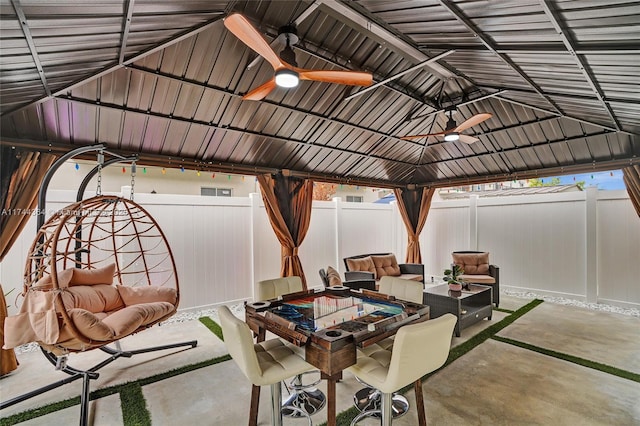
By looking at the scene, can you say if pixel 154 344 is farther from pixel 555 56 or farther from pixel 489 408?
pixel 555 56

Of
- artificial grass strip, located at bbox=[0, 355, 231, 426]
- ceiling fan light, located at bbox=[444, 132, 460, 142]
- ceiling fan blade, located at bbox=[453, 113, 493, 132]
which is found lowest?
artificial grass strip, located at bbox=[0, 355, 231, 426]

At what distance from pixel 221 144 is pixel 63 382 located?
3.37 m

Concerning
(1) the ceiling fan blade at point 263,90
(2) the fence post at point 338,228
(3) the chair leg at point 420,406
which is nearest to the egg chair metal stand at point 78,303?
(1) the ceiling fan blade at point 263,90

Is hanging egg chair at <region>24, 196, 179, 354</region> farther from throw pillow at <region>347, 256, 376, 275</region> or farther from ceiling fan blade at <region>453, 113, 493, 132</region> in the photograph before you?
ceiling fan blade at <region>453, 113, 493, 132</region>

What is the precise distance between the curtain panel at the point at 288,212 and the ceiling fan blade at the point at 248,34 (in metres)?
3.39

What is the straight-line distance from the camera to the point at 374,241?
7.89m

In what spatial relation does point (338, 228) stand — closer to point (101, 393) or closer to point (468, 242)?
point (468, 242)

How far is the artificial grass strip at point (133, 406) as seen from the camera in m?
2.39

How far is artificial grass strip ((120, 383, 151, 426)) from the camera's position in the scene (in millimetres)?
2393

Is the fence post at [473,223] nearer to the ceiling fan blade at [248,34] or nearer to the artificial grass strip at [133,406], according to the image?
the ceiling fan blade at [248,34]

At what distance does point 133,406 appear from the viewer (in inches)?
102

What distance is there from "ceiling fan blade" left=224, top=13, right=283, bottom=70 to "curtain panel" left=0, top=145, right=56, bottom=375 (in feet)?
10.7

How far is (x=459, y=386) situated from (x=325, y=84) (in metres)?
3.87

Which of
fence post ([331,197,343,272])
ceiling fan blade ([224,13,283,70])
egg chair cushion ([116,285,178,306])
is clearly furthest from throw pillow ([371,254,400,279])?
ceiling fan blade ([224,13,283,70])
